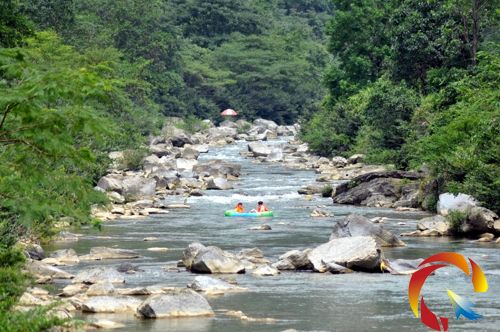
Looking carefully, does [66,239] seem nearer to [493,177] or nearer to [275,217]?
[275,217]

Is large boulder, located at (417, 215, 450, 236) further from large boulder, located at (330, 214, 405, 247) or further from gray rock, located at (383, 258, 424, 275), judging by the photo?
gray rock, located at (383, 258, 424, 275)

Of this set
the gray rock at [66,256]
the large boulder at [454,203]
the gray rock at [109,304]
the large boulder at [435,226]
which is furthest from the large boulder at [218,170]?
the gray rock at [109,304]

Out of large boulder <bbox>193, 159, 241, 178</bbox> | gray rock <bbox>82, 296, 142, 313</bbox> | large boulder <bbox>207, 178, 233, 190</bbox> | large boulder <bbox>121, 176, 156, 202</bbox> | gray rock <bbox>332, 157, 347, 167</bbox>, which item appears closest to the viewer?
gray rock <bbox>82, 296, 142, 313</bbox>

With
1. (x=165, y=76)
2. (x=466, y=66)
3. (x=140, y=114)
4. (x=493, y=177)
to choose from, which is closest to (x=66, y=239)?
(x=493, y=177)

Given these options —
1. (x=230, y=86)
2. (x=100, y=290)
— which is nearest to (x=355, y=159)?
(x=100, y=290)

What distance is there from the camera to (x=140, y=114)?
57.0 metres

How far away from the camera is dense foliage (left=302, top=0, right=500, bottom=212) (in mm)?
31984

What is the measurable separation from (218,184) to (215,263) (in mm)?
20654

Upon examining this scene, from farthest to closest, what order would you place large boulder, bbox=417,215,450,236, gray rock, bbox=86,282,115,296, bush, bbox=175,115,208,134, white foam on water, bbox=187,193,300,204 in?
1. bush, bbox=175,115,208,134
2. white foam on water, bbox=187,193,300,204
3. large boulder, bbox=417,215,450,236
4. gray rock, bbox=86,282,115,296

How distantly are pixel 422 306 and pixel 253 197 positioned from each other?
21167 mm

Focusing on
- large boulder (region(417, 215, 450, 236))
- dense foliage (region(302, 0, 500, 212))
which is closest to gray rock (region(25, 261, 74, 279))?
large boulder (region(417, 215, 450, 236))

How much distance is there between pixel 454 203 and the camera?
99.9ft

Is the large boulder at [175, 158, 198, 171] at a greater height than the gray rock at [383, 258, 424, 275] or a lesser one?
lesser
